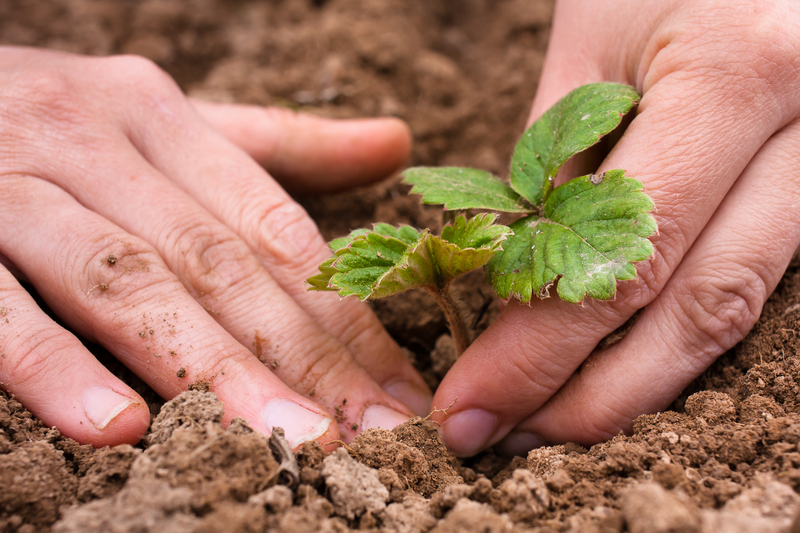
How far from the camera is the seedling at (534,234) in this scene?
1.80 meters

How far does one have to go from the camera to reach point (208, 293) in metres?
2.39

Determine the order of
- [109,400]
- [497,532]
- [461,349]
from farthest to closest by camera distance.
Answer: [461,349] → [109,400] → [497,532]

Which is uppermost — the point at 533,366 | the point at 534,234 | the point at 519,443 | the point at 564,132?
the point at 564,132

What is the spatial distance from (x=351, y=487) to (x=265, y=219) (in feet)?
5.04

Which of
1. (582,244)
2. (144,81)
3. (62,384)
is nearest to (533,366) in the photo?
(582,244)

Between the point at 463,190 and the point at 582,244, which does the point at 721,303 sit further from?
the point at 463,190

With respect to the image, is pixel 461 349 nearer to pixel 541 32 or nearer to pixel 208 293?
pixel 208 293

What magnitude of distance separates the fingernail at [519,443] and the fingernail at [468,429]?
0.17m

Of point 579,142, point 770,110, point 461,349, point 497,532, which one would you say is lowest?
point 461,349

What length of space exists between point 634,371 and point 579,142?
88 cm

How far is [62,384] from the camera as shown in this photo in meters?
1.87

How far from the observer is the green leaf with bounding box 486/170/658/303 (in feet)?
5.78

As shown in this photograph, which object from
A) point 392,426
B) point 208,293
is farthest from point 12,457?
point 392,426

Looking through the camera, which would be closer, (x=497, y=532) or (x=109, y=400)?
(x=497, y=532)
